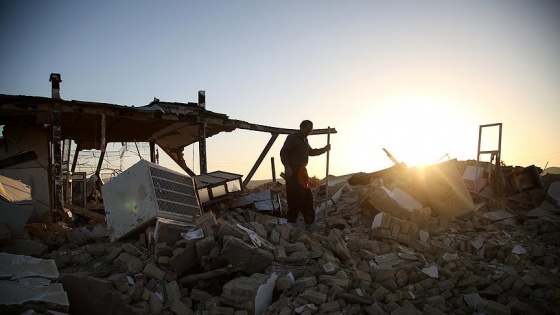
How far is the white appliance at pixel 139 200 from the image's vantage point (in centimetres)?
429

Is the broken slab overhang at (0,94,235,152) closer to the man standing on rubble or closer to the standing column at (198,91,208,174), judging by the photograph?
the standing column at (198,91,208,174)

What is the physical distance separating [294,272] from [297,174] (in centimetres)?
227

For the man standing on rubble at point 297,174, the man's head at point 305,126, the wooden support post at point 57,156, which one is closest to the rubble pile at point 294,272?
the man standing on rubble at point 297,174

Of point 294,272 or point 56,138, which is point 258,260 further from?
point 56,138

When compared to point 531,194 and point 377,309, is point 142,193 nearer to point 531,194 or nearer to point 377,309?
point 377,309

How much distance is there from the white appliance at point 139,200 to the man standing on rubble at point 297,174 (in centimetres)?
189

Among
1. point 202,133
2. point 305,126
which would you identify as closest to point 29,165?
point 202,133

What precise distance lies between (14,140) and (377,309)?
1011cm

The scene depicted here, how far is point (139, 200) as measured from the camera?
434 centimetres

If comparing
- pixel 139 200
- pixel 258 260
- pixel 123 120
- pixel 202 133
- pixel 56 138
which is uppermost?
pixel 123 120

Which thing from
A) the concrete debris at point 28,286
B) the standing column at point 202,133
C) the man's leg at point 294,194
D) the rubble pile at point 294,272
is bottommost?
the rubble pile at point 294,272

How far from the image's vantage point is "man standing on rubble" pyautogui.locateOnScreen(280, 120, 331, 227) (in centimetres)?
597

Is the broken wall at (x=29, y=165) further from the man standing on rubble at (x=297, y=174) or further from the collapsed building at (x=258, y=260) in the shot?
the man standing on rubble at (x=297, y=174)

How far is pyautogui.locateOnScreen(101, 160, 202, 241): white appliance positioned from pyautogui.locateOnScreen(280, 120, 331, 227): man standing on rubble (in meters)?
1.89
